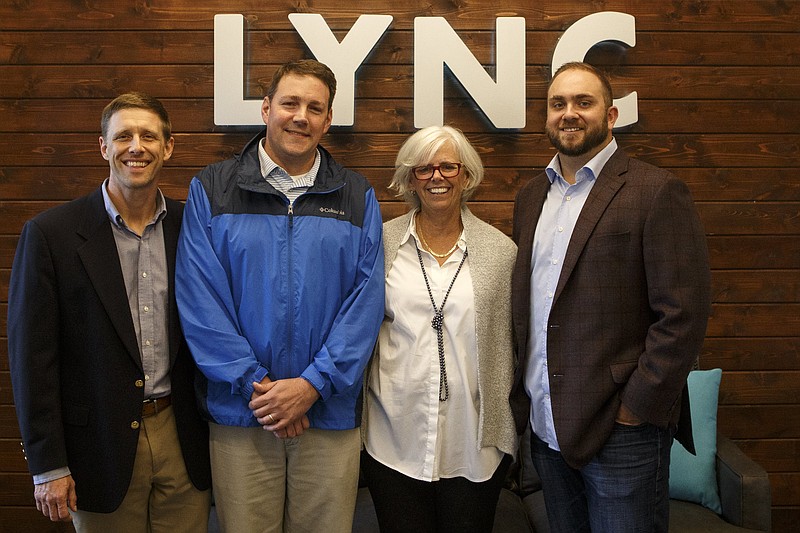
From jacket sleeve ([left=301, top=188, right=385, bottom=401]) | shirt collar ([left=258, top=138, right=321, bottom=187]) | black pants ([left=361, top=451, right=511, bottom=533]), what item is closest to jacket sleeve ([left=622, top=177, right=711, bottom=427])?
black pants ([left=361, top=451, right=511, bottom=533])

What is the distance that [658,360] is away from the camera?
1.85m

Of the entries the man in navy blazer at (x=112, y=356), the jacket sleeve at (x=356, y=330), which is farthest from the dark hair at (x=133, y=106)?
the jacket sleeve at (x=356, y=330)

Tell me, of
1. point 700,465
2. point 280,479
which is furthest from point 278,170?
point 700,465

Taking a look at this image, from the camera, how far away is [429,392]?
2062 millimetres

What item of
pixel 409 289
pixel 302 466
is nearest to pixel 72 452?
pixel 302 466

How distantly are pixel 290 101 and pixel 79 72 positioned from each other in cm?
147

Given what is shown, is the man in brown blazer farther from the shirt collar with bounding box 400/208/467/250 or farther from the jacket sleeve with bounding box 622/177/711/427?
the shirt collar with bounding box 400/208/467/250

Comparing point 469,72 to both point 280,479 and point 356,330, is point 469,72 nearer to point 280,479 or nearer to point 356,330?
point 356,330

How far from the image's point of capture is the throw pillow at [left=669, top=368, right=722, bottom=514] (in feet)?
8.62

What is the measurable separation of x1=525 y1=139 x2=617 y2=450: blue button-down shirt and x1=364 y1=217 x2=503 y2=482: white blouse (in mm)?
171

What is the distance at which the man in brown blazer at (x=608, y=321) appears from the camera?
1869mm

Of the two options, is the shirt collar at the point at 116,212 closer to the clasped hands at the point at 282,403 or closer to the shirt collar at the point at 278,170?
the shirt collar at the point at 278,170

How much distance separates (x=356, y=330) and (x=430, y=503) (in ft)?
1.92

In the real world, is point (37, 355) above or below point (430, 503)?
above
